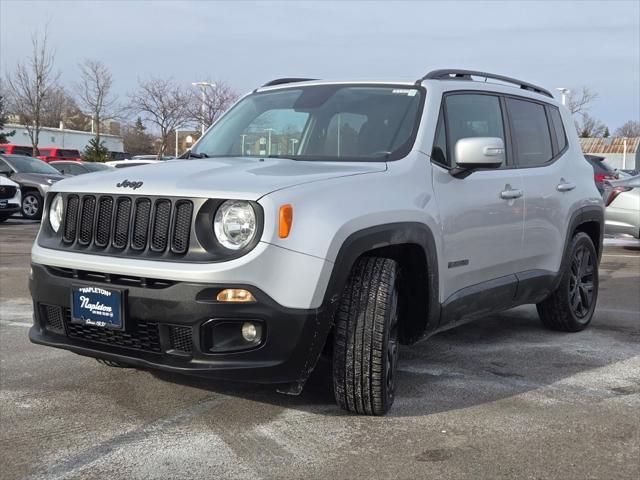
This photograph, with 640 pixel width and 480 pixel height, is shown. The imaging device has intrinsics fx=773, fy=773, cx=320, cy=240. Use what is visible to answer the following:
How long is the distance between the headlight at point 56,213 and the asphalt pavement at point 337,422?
37.2 inches

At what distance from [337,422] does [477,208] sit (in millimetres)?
1539

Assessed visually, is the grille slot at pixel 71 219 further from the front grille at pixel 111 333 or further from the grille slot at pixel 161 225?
the grille slot at pixel 161 225

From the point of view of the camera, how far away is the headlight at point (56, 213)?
13.2 feet

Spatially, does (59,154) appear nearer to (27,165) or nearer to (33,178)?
(27,165)

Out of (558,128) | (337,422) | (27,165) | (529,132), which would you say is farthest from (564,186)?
(27,165)

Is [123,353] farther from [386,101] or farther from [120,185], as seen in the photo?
[386,101]

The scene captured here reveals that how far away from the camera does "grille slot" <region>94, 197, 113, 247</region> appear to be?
12.1 feet

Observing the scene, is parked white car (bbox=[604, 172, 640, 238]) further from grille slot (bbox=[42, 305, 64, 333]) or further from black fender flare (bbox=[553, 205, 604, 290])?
grille slot (bbox=[42, 305, 64, 333])

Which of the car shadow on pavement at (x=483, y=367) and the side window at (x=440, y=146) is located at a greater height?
the side window at (x=440, y=146)

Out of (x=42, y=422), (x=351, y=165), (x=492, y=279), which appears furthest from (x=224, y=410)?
(x=492, y=279)

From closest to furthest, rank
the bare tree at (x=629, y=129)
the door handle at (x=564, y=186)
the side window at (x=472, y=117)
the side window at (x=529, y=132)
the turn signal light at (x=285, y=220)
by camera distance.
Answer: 1. the turn signal light at (x=285, y=220)
2. the side window at (x=472, y=117)
3. the side window at (x=529, y=132)
4. the door handle at (x=564, y=186)
5. the bare tree at (x=629, y=129)

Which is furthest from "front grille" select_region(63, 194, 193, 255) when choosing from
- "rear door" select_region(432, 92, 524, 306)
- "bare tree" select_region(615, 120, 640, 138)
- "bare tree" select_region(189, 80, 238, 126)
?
"bare tree" select_region(615, 120, 640, 138)

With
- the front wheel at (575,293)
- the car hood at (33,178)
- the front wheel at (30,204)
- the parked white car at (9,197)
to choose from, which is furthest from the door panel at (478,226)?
the front wheel at (30,204)

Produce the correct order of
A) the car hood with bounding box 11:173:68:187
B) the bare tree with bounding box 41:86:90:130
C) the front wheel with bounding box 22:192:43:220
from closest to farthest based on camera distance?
the car hood with bounding box 11:173:68:187 < the front wheel with bounding box 22:192:43:220 < the bare tree with bounding box 41:86:90:130
